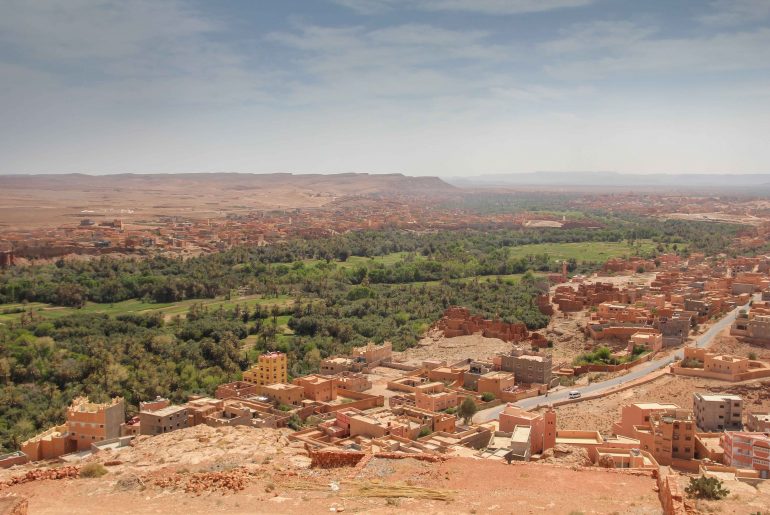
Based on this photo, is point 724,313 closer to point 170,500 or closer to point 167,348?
point 167,348

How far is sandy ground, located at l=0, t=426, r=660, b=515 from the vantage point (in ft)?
37.3

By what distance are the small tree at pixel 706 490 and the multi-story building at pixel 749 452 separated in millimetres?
4899

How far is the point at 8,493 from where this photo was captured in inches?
482

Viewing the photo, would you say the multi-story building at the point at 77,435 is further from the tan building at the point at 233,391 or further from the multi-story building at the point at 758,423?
the multi-story building at the point at 758,423

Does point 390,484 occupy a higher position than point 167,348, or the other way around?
point 390,484

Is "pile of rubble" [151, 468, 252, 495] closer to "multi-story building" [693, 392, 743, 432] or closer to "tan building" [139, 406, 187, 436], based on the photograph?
"tan building" [139, 406, 187, 436]

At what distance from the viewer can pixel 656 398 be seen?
27016mm

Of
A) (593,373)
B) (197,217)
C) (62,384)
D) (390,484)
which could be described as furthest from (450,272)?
(197,217)

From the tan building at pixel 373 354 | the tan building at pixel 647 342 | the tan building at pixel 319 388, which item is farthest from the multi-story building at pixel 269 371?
the tan building at pixel 647 342

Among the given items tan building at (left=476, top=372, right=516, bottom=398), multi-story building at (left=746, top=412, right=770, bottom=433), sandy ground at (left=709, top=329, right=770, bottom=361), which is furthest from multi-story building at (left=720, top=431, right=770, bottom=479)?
sandy ground at (left=709, top=329, right=770, bottom=361)

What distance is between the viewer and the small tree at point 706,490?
41.7 feet

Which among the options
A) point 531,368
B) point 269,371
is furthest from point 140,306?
point 531,368

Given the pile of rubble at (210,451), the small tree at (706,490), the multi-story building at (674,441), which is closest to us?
the small tree at (706,490)

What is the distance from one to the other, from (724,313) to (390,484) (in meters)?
34.6
